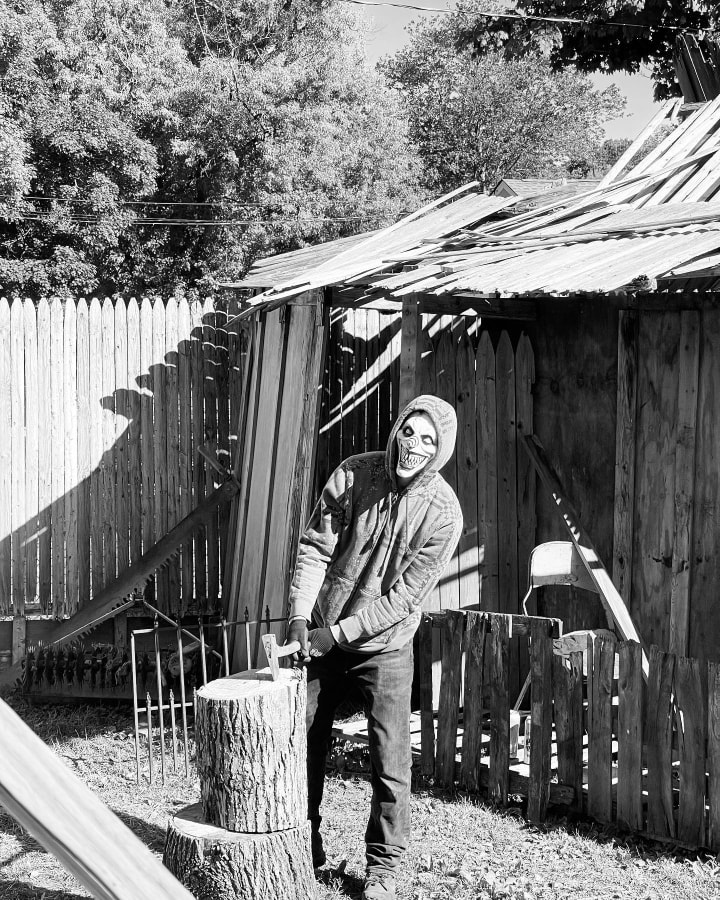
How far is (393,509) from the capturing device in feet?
14.5

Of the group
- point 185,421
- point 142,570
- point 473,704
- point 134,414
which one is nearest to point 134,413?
point 134,414

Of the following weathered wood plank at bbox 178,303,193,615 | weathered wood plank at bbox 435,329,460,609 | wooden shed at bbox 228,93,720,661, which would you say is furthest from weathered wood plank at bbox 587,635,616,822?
weathered wood plank at bbox 178,303,193,615

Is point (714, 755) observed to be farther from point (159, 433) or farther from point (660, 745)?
point (159, 433)

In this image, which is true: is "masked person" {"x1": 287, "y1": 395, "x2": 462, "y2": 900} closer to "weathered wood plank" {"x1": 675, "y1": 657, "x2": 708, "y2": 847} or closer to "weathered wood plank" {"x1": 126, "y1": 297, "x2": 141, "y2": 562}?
"weathered wood plank" {"x1": 675, "y1": 657, "x2": 708, "y2": 847}

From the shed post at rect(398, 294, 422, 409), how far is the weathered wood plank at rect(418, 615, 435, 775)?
4.68 ft

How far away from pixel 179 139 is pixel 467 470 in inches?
686

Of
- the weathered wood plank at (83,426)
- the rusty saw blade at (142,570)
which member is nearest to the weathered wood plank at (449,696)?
the rusty saw blade at (142,570)

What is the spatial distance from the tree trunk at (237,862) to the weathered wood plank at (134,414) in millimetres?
4518

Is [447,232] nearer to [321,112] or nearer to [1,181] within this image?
[1,181]

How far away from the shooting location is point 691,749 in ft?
15.3

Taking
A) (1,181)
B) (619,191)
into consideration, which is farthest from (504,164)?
(619,191)

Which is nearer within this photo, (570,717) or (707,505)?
(570,717)

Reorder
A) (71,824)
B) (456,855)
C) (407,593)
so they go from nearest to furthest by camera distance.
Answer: (71,824)
(407,593)
(456,855)

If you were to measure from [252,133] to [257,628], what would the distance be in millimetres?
17974
